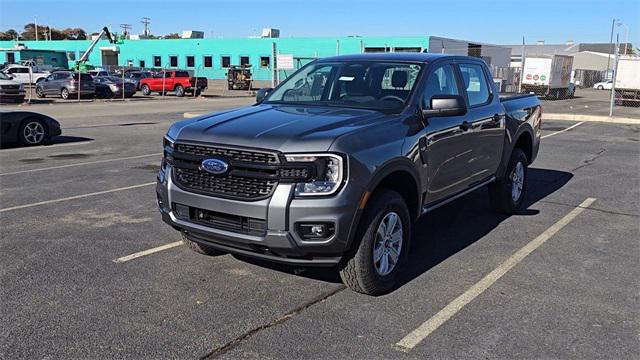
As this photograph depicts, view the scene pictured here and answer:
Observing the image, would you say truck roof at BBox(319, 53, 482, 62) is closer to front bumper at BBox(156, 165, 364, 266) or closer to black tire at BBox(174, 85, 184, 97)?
front bumper at BBox(156, 165, 364, 266)

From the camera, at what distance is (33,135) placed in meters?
12.6

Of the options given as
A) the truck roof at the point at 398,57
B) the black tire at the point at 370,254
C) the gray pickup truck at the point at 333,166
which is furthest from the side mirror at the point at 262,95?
the black tire at the point at 370,254

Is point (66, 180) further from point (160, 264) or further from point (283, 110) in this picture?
point (283, 110)

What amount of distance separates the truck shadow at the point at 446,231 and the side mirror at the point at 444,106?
4.45ft

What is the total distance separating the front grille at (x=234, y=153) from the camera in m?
3.88

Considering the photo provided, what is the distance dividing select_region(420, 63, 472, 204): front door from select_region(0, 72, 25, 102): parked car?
87.7 ft

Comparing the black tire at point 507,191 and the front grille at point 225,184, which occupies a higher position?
the front grille at point 225,184

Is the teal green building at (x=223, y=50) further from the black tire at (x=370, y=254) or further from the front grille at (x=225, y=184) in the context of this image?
the front grille at (x=225, y=184)

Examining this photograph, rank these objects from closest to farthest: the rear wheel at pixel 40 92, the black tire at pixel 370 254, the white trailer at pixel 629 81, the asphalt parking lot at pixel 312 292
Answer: the asphalt parking lot at pixel 312 292 → the black tire at pixel 370 254 → the white trailer at pixel 629 81 → the rear wheel at pixel 40 92

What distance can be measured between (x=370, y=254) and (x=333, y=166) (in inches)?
29.4

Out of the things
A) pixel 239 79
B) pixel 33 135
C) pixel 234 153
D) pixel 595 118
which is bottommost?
pixel 33 135

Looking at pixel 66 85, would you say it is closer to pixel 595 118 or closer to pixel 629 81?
pixel 595 118

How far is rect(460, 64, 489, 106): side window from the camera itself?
5.92 m

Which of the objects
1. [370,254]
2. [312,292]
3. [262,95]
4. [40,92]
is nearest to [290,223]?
[370,254]
